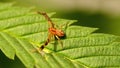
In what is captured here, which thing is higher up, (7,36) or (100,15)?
(7,36)

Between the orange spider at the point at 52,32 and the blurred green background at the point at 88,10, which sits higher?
the orange spider at the point at 52,32

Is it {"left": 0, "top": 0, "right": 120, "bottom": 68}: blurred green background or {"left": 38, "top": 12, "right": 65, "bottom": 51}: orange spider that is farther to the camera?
{"left": 0, "top": 0, "right": 120, "bottom": 68}: blurred green background

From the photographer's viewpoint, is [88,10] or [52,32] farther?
[88,10]

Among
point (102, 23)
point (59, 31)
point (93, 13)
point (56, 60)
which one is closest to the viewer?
point (56, 60)

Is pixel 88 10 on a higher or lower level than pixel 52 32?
lower

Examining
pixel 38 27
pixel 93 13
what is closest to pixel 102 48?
pixel 38 27

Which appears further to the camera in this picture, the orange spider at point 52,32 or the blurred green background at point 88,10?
the blurred green background at point 88,10

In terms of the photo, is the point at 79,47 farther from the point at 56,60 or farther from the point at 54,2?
the point at 54,2

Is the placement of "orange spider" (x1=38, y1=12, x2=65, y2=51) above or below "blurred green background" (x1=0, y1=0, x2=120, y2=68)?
above
